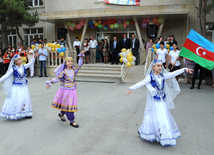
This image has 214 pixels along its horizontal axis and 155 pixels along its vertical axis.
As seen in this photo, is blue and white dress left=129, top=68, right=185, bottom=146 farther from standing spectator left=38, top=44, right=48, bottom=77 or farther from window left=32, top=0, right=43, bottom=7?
window left=32, top=0, right=43, bottom=7

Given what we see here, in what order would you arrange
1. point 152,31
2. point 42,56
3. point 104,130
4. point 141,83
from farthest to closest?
point 152,31 < point 42,56 < point 104,130 < point 141,83

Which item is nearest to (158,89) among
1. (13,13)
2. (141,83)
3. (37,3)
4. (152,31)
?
(141,83)

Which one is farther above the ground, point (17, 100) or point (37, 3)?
point (37, 3)

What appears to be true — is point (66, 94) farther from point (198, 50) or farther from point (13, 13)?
point (13, 13)

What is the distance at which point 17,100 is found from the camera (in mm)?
5148

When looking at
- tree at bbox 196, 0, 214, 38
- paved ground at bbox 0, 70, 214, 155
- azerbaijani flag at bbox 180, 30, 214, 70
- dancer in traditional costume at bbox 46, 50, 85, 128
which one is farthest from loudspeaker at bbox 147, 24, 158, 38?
dancer in traditional costume at bbox 46, 50, 85, 128

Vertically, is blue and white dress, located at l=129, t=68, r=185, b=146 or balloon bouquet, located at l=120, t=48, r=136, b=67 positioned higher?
balloon bouquet, located at l=120, t=48, r=136, b=67

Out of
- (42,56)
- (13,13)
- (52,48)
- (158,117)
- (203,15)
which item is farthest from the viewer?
(13,13)

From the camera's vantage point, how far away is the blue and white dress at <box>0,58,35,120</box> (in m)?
5.10

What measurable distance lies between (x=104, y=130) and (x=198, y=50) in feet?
10.5

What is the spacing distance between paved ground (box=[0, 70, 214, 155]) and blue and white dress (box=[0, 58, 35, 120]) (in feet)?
0.64

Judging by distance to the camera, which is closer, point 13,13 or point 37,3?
point 13,13

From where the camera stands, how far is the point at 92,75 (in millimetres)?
11484

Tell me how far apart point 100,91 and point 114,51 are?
525 cm
